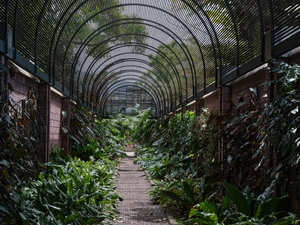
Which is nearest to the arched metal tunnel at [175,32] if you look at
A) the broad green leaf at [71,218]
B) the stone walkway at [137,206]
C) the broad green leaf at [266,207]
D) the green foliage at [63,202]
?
the broad green leaf at [266,207]

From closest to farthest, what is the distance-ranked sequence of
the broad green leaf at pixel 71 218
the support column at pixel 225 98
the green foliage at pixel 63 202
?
the green foliage at pixel 63 202 → the broad green leaf at pixel 71 218 → the support column at pixel 225 98

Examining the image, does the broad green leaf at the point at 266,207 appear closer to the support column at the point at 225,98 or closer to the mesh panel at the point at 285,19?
the mesh panel at the point at 285,19

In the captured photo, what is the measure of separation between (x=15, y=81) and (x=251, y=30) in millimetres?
3334

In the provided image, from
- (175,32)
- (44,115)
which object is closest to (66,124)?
(44,115)

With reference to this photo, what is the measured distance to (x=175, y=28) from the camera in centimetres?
1089

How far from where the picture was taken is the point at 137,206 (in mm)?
7016

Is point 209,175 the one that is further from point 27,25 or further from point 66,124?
point 66,124

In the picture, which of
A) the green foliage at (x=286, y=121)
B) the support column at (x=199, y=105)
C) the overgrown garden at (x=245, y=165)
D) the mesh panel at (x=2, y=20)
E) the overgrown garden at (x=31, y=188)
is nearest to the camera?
the green foliage at (x=286, y=121)

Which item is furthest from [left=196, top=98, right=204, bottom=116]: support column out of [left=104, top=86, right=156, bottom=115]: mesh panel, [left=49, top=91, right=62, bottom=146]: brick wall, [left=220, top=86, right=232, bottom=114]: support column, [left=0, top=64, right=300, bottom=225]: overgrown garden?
[left=104, top=86, right=156, bottom=115]: mesh panel

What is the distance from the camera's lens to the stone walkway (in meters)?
5.96

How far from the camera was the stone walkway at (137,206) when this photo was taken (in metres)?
5.96

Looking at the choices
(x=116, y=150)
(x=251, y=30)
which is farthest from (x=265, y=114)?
(x=116, y=150)

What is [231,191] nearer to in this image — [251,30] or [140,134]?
[251,30]

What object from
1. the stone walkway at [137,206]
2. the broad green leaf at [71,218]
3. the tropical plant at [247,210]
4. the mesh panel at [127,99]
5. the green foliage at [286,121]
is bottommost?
the stone walkway at [137,206]
